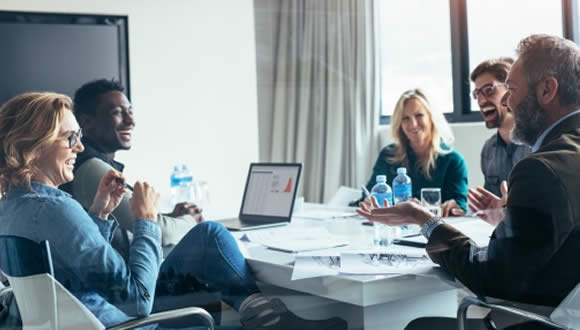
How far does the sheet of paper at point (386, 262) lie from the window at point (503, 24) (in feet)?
1.68

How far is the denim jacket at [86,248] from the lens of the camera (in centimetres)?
124

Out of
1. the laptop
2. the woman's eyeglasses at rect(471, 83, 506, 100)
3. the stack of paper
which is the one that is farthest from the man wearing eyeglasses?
the laptop

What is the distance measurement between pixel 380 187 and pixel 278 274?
0.48 metres

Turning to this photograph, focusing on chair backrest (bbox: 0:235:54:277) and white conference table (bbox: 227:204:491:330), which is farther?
white conference table (bbox: 227:204:491:330)

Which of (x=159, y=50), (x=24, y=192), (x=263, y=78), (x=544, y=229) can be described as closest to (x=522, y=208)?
(x=544, y=229)

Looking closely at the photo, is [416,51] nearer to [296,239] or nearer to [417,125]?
[417,125]

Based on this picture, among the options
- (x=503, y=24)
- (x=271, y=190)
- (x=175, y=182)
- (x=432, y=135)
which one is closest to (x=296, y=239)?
(x=271, y=190)

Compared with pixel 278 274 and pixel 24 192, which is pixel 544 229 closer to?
pixel 278 274

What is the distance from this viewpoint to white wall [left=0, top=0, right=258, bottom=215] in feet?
4.66

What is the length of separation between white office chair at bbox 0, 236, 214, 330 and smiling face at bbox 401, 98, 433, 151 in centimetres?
102

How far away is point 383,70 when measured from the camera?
6.55 feet

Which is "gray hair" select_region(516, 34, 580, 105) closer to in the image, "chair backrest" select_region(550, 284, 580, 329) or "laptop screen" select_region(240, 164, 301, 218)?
"chair backrest" select_region(550, 284, 580, 329)

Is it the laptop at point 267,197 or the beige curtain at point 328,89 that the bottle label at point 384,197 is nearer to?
the beige curtain at point 328,89

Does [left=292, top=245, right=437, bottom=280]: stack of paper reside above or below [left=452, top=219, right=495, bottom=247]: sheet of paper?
below
